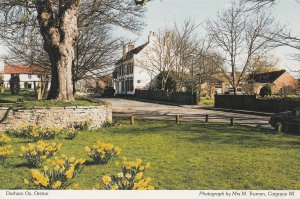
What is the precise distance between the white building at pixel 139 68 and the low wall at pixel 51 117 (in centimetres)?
3034

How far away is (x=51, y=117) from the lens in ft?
46.5

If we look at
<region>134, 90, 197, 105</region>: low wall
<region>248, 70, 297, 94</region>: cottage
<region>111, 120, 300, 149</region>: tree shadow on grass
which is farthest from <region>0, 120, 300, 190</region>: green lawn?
<region>248, 70, 297, 94</region>: cottage

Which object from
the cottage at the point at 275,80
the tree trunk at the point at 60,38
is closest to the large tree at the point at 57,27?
the tree trunk at the point at 60,38

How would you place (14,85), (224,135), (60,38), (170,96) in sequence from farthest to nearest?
1. (170,96)
2. (14,85)
3. (60,38)
4. (224,135)

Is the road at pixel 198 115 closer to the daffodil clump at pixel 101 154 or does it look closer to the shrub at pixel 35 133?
the shrub at pixel 35 133

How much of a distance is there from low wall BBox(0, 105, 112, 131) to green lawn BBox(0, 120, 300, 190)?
0.97 m

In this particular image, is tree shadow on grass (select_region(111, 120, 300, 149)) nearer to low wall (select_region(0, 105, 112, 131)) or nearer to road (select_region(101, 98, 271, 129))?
low wall (select_region(0, 105, 112, 131))

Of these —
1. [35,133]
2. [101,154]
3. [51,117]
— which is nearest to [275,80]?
[51,117]

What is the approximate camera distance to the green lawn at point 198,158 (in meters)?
6.91

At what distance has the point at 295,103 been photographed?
23844 millimetres

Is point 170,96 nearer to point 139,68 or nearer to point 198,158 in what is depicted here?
point 139,68

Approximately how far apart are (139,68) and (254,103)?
1177 inches

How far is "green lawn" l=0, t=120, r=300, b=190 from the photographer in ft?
22.7

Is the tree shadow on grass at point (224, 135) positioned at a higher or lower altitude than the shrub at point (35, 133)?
lower
